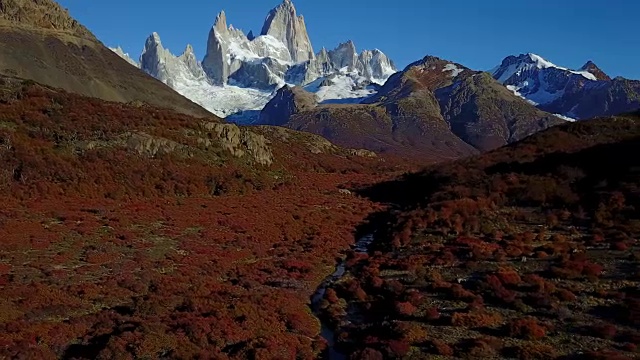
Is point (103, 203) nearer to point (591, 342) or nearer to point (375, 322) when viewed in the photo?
point (375, 322)

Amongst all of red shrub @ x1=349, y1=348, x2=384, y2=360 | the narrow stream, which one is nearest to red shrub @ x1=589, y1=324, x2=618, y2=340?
red shrub @ x1=349, y1=348, x2=384, y2=360

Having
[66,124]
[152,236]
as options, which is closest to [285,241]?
[152,236]

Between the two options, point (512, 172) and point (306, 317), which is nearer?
point (306, 317)

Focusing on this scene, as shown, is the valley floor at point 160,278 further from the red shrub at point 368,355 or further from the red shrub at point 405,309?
the red shrub at point 405,309

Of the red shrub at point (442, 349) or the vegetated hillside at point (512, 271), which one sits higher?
the vegetated hillside at point (512, 271)

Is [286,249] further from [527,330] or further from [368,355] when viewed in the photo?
[527,330]

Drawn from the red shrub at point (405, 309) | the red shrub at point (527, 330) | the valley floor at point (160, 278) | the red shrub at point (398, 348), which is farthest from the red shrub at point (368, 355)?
the red shrub at point (527, 330)
